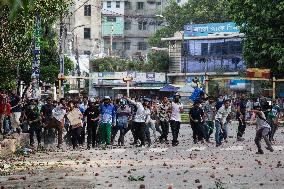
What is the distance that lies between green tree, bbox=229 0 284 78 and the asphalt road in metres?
22.4

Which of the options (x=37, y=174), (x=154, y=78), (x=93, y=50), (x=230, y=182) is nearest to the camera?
(x=230, y=182)

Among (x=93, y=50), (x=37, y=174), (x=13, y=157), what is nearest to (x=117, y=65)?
(x=93, y=50)

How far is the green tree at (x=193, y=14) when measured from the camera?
81.2 m

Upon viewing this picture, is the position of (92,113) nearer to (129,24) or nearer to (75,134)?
(75,134)

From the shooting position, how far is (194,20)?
82875 millimetres

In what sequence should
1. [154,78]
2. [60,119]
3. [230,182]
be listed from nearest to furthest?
[230,182]
[60,119]
[154,78]

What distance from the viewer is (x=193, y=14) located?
8256cm

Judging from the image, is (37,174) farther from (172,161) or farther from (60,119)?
(60,119)

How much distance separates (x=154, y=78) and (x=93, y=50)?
23420 millimetres

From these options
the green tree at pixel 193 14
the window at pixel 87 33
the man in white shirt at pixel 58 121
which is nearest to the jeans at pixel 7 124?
the man in white shirt at pixel 58 121

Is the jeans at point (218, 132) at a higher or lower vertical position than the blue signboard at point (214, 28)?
lower

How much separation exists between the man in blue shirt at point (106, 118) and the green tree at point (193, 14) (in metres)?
53.4

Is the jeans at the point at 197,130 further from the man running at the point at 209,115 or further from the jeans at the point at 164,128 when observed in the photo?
the jeans at the point at 164,128

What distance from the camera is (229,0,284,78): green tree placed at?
146 ft
